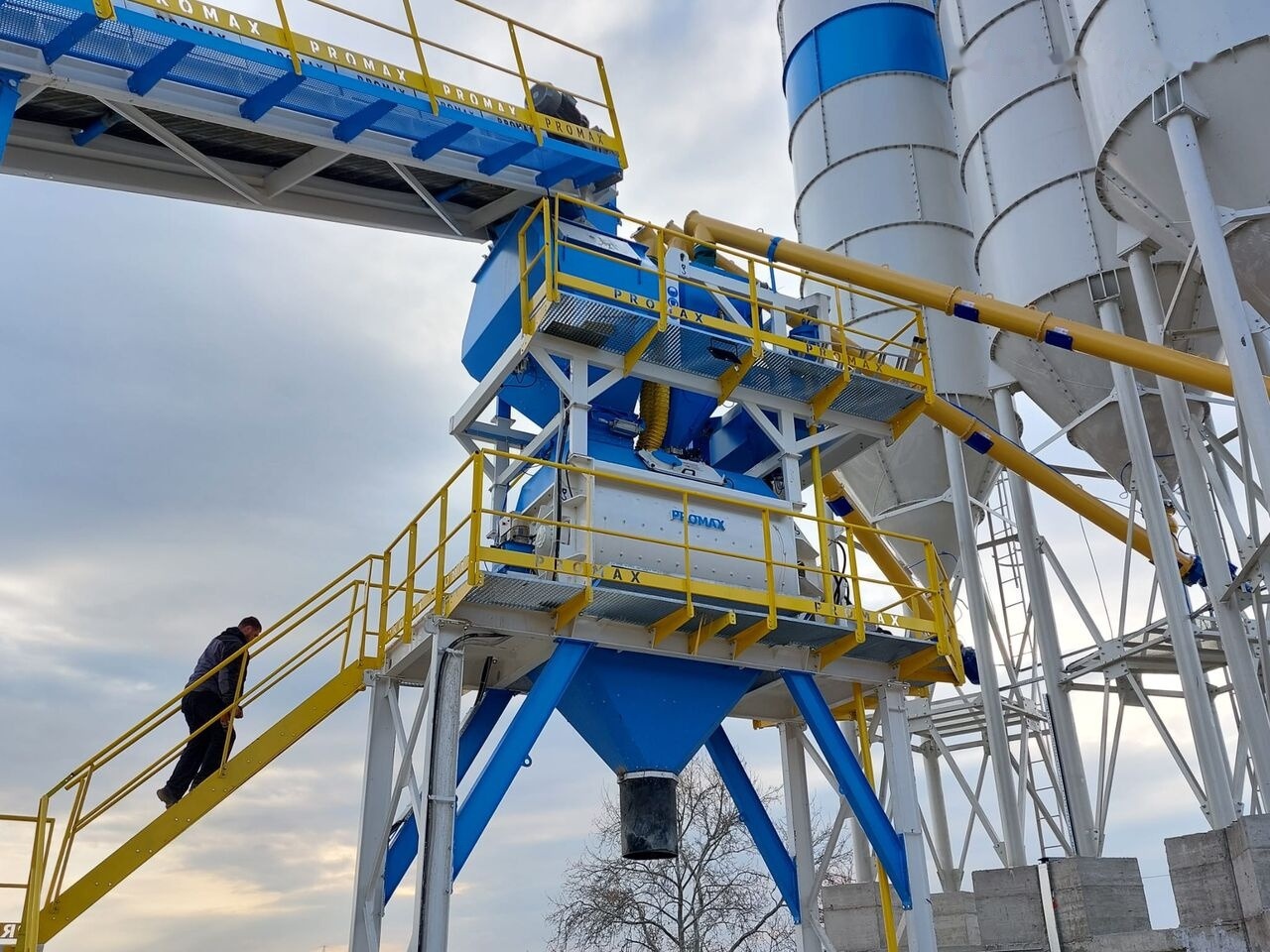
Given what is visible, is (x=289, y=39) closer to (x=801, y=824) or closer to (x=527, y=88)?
(x=527, y=88)

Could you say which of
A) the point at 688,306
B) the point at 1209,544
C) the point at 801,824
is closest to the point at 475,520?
the point at 688,306

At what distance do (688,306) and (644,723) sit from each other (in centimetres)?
483

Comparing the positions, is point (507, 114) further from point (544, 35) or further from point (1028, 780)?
point (1028, 780)

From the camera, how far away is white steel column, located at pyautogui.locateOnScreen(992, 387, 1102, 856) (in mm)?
17484

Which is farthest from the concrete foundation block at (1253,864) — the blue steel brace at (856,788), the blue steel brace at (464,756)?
the blue steel brace at (464,756)

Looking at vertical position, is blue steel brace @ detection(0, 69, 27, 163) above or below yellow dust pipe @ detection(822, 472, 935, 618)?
above

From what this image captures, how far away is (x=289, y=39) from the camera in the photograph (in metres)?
11.5

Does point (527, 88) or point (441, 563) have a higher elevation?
point (527, 88)

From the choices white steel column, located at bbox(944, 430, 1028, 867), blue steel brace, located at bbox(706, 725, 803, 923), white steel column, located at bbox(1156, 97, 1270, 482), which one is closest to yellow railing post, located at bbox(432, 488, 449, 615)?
blue steel brace, located at bbox(706, 725, 803, 923)

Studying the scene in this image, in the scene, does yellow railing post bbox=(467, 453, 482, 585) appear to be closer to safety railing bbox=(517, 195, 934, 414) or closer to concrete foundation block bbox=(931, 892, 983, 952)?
safety railing bbox=(517, 195, 934, 414)

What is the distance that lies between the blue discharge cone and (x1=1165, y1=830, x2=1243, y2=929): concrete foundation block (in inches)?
172

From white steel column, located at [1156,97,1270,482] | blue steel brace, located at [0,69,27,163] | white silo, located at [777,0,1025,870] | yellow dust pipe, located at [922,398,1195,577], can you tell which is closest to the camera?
blue steel brace, located at [0,69,27,163]

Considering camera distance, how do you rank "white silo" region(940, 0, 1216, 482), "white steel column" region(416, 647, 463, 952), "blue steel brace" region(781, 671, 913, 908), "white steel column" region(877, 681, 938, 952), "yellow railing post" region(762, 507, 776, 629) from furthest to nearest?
"white silo" region(940, 0, 1216, 482)
"blue steel brace" region(781, 671, 913, 908)
"white steel column" region(877, 681, 938, 952)
"yellow railing post" region(762, 507, 776, 629)
"white steel column" region(416, 647, 463, 952)

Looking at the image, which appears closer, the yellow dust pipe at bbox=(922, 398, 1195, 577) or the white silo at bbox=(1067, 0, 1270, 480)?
the white silo at bbox=(1067, 0, 1270, 480)
